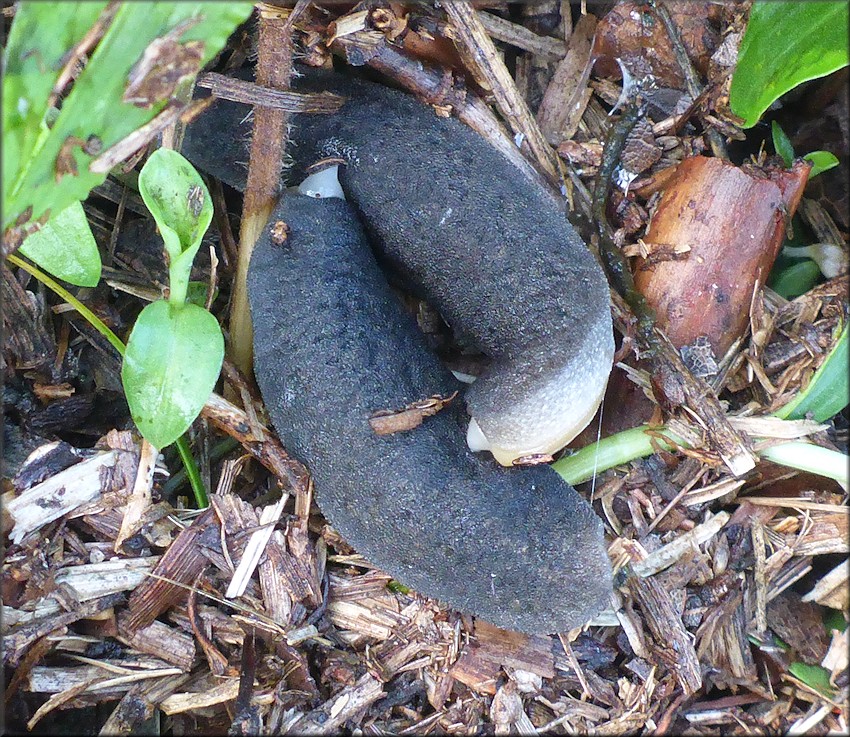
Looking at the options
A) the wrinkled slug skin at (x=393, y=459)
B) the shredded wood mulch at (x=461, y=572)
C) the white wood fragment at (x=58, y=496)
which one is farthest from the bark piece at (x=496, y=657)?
the white wood fragment at (x=58, y=496)

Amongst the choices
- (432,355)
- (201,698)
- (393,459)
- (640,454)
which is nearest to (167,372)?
(393,459)

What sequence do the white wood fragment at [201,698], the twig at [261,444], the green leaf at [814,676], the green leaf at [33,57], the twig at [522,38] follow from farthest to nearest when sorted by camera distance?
1. the twig at [522,38]
2. the twig at [261,444]
3. the white wood fragment at [201,698]
4. the green leaf at [814,676]
5. the green leaf at [33,57]

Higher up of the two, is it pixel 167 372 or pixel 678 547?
pixel 167 372

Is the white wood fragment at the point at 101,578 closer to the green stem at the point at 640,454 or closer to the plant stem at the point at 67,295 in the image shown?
the plant stem at the point at 67,295

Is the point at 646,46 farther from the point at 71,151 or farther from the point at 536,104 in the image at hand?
the point at 71,151

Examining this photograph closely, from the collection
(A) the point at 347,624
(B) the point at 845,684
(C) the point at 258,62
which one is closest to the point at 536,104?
(C) the point at 258,62

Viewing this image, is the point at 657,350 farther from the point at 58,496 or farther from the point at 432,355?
the point at 58,496
